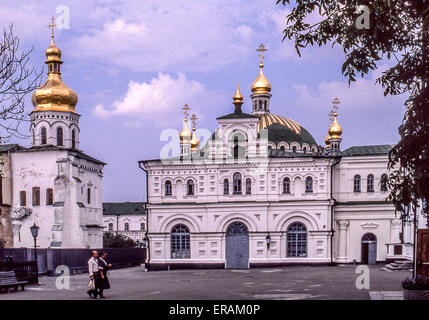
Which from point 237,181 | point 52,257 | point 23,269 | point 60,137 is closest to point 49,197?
point 60,137

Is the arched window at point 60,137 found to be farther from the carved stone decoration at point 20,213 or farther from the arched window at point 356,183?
the arched window at point 356,183

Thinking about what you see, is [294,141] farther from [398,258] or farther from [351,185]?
[398,258]

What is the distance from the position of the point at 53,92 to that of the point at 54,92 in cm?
8

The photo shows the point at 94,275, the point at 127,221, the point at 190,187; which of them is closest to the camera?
the point at 94,275

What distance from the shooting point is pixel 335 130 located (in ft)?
172

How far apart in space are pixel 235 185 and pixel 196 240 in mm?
4774

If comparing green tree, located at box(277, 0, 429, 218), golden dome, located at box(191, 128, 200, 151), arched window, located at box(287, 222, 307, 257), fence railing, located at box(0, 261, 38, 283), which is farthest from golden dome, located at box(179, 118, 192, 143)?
green tree, located at box(277, 0, 429, 218)

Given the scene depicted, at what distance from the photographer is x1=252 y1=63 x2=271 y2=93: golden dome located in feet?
178

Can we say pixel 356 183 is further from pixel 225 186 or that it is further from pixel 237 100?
pixel 237 100

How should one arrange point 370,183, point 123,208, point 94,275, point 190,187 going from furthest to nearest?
point 123,208, point 190,187, point 370,183, point 94,275

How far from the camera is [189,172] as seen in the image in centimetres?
4362

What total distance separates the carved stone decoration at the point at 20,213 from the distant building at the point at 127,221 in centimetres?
4709

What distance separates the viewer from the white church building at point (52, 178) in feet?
154

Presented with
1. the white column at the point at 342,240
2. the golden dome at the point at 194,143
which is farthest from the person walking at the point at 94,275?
the golden dome at the point at 194,143
